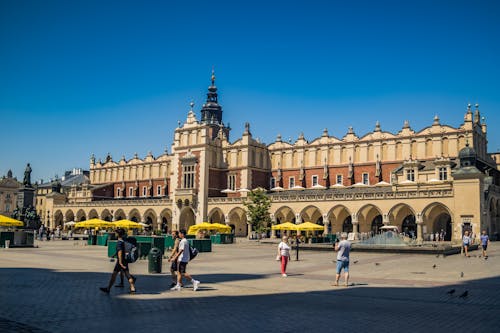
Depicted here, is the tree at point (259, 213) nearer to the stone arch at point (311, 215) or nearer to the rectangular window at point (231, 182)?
the stone arch at point (311, 215)

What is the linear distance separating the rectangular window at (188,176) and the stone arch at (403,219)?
2878 centimetres

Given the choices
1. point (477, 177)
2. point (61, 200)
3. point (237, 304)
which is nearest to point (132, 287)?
point (237, 304)

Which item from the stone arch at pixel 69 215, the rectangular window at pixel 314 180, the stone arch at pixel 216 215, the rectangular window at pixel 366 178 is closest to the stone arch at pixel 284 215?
the rectangular window at pixel 314 180

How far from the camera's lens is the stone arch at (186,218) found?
7072cm

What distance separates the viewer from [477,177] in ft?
149

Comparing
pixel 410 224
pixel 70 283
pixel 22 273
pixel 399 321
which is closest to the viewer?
pixel 399 321

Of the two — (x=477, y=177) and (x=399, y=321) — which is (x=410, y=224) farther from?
(x=399, y=321)

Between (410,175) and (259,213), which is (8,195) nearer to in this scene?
(259,213)

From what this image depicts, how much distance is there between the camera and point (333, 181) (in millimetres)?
67062

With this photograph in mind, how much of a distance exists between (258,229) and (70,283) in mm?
38784

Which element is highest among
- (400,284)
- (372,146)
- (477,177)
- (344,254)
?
(372,146)

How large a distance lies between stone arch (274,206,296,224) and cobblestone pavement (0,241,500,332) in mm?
41894

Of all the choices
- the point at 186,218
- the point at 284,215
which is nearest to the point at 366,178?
the point at 284,215

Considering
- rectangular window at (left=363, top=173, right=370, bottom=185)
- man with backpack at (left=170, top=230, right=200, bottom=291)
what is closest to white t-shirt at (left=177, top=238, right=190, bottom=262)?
man with backpack at (left=170, top=230, right=200, bottom=291)
